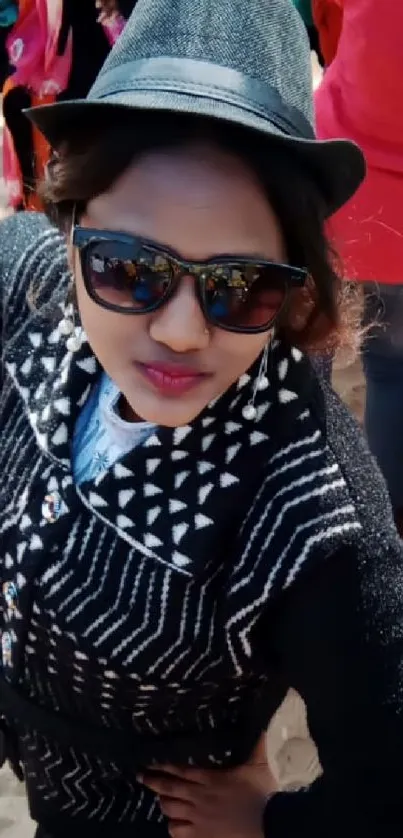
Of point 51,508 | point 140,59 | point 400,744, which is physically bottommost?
point 400,744

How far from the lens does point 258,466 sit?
1.02 m

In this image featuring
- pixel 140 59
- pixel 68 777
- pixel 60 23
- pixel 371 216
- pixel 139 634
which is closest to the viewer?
pixel 140 59

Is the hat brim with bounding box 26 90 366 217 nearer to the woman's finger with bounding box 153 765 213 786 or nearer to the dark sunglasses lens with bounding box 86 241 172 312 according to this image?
the dark sunglasses lens with bounding box 86 241 172 312

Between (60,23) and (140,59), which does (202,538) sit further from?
(60,23)

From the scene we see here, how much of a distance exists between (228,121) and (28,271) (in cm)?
49

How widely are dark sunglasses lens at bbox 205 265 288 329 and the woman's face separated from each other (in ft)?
0.05

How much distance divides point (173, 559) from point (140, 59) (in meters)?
0.50

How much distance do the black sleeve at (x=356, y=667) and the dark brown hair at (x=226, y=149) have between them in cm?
28

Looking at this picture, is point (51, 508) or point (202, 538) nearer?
point (202, 538)

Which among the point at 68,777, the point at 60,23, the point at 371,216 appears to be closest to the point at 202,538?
the point at 68,777

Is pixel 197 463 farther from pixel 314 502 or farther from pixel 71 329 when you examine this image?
pixel 71 329

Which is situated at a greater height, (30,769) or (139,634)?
(139,634)

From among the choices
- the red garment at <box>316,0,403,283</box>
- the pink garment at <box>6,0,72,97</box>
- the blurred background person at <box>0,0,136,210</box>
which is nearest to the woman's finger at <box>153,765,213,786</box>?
the red garment at <box>316,0,403,283</box>

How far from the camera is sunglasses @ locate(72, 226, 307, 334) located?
92cm
